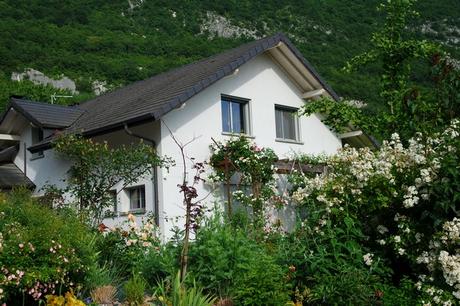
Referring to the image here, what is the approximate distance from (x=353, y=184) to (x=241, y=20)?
4816 centimetres

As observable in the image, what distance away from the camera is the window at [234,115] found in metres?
16.1

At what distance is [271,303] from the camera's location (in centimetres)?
647

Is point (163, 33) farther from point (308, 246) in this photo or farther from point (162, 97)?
point (308, 246)

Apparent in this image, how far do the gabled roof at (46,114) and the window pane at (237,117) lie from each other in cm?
531

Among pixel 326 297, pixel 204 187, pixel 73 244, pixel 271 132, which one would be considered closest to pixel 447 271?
pixel 326 297

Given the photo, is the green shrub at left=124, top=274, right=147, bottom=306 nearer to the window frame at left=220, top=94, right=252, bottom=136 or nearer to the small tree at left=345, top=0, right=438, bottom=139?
the small tree at left=345, top=0, right=438, bottom=139

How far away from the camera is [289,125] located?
59.2ft

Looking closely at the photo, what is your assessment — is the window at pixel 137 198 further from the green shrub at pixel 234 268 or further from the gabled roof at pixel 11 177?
→ the green shrub at pixel 234 268

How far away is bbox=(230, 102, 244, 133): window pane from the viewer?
53.5 feet

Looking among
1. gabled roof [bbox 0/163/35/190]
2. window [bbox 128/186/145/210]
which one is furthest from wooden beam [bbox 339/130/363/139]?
gabled roof [bbox 0/163/35/190]

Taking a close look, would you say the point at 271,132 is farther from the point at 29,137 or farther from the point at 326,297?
the point at 326,297

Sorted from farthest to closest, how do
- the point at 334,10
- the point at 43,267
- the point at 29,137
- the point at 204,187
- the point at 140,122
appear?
the point at 334,10
the point at 29,137
the point at 204,187
the point at 140,122
the point at 43,267

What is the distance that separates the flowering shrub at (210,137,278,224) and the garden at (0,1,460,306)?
12.3ft

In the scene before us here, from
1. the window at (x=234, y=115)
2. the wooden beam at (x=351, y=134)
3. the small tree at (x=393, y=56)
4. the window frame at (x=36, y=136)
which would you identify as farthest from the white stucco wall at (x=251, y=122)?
the window frame at (x=36, y=136)
